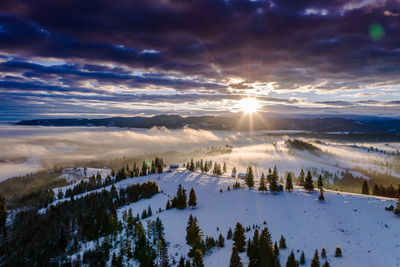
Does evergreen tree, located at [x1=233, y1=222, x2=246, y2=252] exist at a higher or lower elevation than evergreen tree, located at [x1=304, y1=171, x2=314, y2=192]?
lower

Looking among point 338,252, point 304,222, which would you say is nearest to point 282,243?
point 338,252

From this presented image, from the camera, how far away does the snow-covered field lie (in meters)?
60.6

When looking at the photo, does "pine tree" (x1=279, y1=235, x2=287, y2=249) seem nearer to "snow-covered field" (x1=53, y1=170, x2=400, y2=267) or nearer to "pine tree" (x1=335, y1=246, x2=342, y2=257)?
"snow-covered field" (x1=53, y1=170, x2=400, y2=267)

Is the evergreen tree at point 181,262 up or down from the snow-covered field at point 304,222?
down

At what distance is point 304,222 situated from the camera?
80.1m

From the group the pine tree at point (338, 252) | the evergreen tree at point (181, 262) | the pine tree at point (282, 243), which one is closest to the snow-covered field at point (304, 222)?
the pine tree at point (338, 252)

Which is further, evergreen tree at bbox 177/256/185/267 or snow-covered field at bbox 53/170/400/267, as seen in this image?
evergreen tree at bbox 177/256/185/267

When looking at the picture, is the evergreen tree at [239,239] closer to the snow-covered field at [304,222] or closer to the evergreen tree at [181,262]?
the snow-covered field at [304,222]

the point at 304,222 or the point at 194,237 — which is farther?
the point at 304,222

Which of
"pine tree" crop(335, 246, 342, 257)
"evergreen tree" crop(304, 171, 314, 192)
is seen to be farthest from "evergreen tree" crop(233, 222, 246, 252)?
"evergreen tree" crop(304, 171, 314, 192)

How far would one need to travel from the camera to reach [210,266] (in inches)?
2436

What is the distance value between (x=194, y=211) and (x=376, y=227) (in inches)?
2883

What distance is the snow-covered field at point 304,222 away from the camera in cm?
6061

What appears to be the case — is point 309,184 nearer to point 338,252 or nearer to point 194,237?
point 338,252
